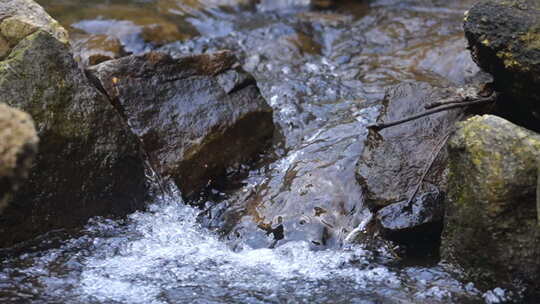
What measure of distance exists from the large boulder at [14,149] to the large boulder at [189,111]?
→ 8.33ft

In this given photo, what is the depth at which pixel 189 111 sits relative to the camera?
4824 mm

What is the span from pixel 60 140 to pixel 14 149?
2.19 metres

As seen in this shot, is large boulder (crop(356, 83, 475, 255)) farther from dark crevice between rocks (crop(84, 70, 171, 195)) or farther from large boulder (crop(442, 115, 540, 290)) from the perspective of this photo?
dark crevice between rocks (crop(84, 70, 171, 195))

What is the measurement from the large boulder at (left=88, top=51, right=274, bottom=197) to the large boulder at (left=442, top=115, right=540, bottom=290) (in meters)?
1.90

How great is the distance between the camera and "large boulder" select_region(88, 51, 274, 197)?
182 inches

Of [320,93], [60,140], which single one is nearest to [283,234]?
[60,140]

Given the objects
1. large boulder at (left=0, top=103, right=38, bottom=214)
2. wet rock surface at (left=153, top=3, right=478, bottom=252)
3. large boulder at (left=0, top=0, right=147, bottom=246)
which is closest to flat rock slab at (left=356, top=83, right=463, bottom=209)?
wet rock surface at (left=153, top=3, right=478, bottom=252)

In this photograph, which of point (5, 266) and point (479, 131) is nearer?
point (479, 131)

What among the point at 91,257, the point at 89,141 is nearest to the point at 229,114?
the point at 89,141

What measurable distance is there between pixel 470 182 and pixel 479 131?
0.27m

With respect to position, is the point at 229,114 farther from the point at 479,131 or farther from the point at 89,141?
the point at 479,131

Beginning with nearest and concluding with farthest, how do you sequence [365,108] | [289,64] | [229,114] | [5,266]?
[5,266] < [229,114] < [365,108] < [289,64]

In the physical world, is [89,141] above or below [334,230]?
above

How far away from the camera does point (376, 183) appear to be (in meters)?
4.02
